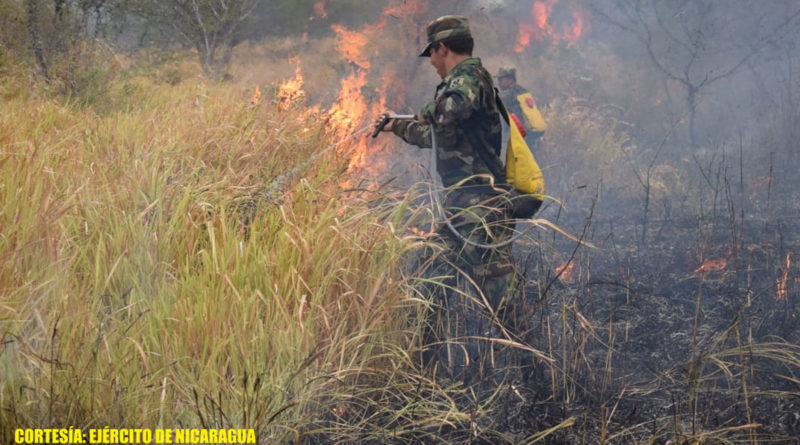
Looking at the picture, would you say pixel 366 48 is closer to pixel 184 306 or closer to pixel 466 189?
pixel 466 189

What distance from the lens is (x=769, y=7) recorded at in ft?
56.0

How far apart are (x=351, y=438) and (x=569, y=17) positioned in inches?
833

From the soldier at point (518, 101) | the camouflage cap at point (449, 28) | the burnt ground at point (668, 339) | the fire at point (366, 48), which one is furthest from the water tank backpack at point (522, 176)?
the fire at point (366, 48)

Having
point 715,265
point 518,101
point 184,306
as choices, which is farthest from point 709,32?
point 184,306

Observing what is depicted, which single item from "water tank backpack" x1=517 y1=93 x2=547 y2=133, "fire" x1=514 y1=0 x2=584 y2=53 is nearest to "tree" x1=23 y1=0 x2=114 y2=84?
"water tank backpack" x1=517 y1=93 x2=547 y2=133

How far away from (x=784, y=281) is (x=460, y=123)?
10.2 ft

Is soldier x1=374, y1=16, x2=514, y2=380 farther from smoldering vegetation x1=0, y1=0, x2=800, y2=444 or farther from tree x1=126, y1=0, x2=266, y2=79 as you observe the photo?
tree x1=126, y1=0, x2=266, y2=79

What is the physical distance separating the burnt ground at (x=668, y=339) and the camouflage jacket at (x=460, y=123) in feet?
2.04

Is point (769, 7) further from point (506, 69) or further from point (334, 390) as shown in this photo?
point (334, 390)

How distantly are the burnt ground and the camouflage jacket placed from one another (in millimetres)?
621

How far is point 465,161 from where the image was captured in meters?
3.44

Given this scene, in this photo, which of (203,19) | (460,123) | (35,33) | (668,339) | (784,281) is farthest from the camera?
(203,19)

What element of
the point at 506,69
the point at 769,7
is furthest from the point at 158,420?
the point at 769,7

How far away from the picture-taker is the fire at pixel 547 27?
54.9 feet
